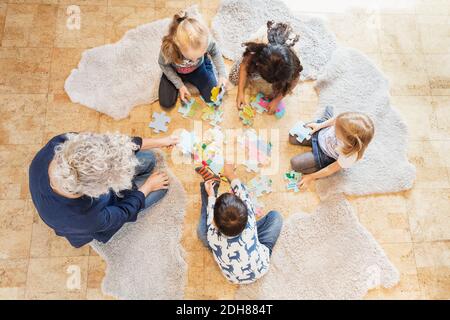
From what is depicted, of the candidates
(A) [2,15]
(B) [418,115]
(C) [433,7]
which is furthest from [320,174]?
(A) [2,15]

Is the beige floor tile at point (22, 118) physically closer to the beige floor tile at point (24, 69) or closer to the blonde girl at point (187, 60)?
the beige floor tile at point (24, 69)

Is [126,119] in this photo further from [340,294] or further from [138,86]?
[340,294]

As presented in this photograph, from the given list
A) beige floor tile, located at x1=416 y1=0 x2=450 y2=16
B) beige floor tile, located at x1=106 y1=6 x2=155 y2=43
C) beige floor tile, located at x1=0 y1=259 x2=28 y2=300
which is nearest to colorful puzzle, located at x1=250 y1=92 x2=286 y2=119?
beige floor tile, located at x1=106 y1=6 x2=155 y2=43

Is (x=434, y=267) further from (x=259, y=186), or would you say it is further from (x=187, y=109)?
(x=187, y=109)

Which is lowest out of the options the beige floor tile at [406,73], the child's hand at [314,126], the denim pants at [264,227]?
the denim pants at [264,227]

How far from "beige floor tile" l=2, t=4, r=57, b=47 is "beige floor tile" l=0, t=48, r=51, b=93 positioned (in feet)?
0.19

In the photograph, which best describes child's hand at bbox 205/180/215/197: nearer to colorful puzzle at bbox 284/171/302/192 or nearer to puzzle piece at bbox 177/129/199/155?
puzzle piece at bbox 177/129/199/155

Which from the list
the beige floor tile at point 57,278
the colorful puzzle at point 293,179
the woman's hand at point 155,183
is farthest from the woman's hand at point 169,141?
the beige floor tile at point 57,278

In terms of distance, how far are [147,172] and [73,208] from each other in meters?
0.77

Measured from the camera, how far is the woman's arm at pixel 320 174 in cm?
254

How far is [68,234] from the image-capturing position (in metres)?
2.20

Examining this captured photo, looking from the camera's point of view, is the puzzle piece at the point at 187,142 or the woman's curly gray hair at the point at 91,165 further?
the puzzle piece at the point at 187,142

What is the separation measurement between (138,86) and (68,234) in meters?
1.13

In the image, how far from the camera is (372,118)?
2.82 meters
